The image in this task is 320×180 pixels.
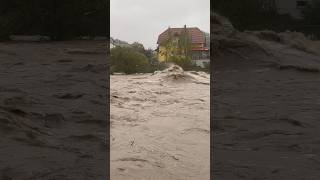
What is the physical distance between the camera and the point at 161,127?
5250 millimetres

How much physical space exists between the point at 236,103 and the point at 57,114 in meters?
1.95

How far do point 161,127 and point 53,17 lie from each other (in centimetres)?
395

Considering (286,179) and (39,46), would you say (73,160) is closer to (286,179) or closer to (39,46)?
(286,179)

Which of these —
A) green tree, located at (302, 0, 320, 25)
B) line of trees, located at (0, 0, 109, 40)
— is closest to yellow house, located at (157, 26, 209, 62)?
line of trees, located at (0, 0, 109, 40)

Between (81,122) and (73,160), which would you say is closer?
(73,160)

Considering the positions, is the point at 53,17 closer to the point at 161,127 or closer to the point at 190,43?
the point at 190,43

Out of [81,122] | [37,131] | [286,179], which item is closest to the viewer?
[286,179]

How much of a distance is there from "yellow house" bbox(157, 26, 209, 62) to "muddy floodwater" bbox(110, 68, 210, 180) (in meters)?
0.41

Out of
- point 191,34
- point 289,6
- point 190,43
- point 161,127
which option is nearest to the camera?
point 161,127

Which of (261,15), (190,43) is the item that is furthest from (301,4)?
(190,43)

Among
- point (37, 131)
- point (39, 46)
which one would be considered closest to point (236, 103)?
point (37, 131)

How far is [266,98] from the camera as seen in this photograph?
6227 millimetres

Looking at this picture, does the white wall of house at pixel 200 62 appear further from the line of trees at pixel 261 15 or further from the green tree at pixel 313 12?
the green tree at pixel 313 12

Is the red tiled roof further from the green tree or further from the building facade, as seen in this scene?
the green tree
